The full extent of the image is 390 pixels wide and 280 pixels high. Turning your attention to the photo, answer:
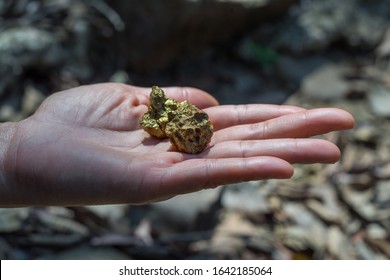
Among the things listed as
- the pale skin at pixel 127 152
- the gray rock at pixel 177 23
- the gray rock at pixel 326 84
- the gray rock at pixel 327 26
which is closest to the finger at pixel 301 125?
the pale skin at pixel 127 152

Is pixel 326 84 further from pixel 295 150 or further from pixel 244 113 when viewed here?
pixel 295 150

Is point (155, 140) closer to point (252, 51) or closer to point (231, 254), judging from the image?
point (231, 254)

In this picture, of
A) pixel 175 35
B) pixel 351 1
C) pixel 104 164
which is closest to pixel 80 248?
pixel 104 164

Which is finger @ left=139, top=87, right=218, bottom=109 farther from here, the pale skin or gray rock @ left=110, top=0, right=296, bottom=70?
gray rock @ left=110, top=0, right=296, bottom=70

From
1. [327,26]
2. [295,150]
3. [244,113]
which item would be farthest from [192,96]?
[327,26]

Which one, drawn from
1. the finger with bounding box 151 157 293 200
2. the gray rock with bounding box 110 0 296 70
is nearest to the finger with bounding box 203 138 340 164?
the finger with bounding box 151 157 293 200
